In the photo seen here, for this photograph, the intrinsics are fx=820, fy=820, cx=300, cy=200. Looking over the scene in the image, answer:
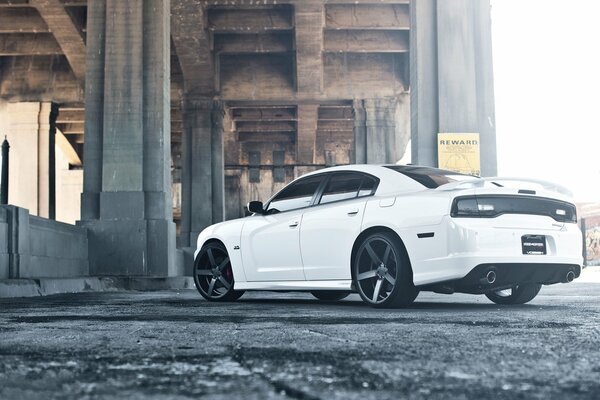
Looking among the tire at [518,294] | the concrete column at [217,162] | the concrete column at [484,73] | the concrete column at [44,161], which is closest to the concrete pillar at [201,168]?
the concrete column at [217,162]

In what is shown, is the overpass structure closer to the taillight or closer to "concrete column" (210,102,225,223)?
"concrete column" (210,102,225,223)

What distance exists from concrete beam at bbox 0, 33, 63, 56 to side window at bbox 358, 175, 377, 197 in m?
20.5

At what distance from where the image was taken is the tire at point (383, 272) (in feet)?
21.5

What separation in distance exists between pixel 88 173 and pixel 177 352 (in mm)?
13409

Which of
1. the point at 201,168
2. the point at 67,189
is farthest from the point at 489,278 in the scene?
the point at 67,189

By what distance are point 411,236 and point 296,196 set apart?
5.59 ft

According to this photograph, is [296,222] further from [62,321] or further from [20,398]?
[20,398]

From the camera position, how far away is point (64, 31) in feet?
75.6

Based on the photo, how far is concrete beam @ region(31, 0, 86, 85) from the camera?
71.0 feet

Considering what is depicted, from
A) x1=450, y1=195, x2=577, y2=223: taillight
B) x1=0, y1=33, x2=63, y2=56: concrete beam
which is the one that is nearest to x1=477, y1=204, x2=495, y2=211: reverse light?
x1=450, y1=195, x2=577, y2=223: taillight

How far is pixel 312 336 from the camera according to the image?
432 cm

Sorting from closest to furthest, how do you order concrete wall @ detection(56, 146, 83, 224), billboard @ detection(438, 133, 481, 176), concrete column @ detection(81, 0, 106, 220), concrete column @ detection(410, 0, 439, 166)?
billboard @ detection(438, 133, 481, 176), concrete column @ detection(410, 0, 439, 166), concrete column @ detection(81, 0, 106, 220), concrete wall @ detection(56, 146, 83, 224)

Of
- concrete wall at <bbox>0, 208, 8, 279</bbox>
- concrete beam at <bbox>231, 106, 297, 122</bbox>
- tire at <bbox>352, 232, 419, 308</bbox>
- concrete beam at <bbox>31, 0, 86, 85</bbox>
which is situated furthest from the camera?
concrete beam at <bbox>231, 106, 297, 122</bbox>

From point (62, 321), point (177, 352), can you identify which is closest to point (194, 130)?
point (62, 321)
